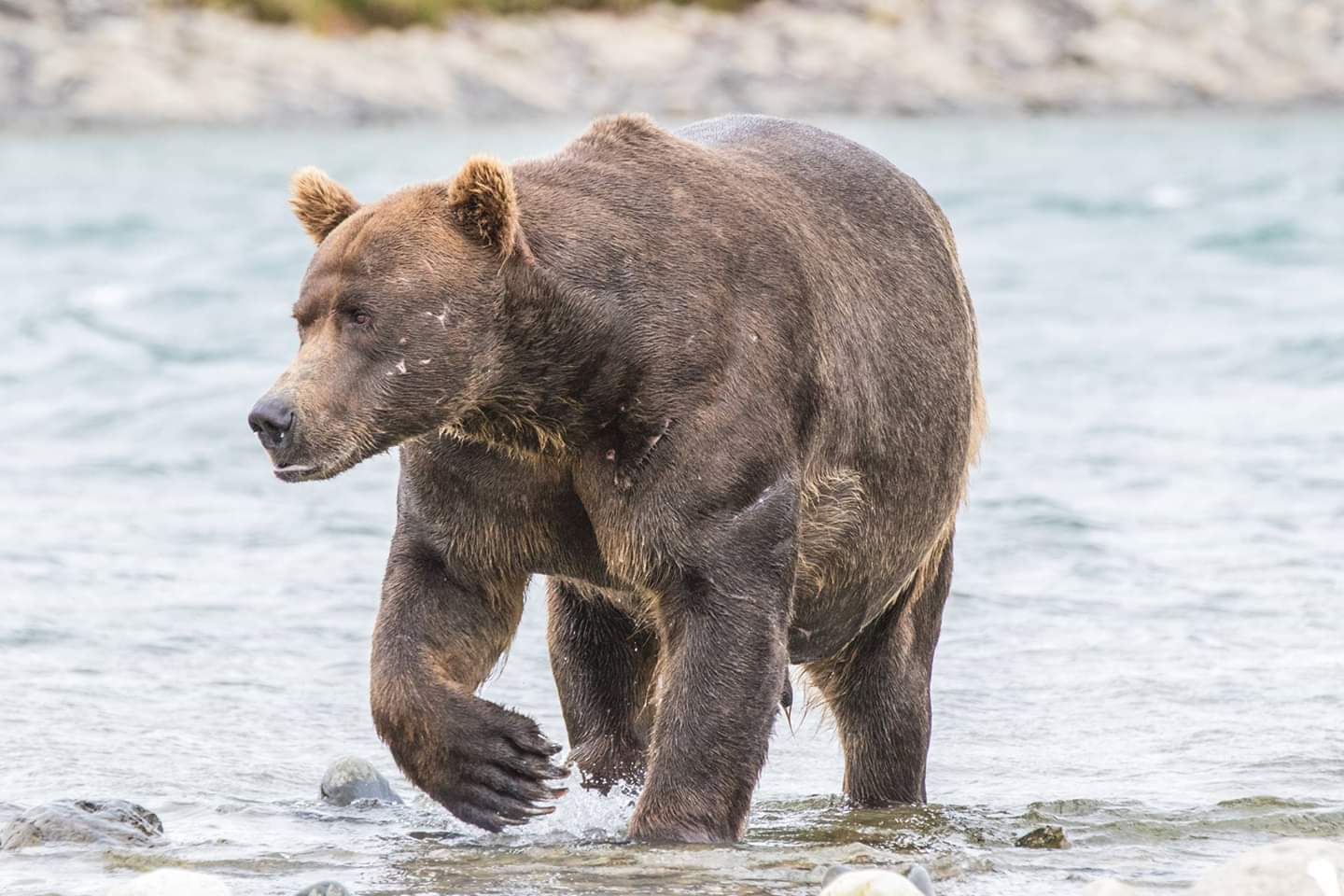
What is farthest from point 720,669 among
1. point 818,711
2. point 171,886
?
point 818,711

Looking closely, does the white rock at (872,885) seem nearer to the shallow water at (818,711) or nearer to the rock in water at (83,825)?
the shallow water at (818,711)

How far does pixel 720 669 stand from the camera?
5426 millimetres

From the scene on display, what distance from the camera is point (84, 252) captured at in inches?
1093

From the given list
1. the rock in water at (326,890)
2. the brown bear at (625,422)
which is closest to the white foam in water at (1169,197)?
the brown bear at (625,422)

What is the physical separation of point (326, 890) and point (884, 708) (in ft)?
7.11

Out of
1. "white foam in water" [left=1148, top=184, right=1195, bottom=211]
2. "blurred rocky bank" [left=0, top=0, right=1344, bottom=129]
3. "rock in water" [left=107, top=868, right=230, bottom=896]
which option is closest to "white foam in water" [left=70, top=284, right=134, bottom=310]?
"white foam in water" [left=1148, top=184, right=1195, bottom=211]

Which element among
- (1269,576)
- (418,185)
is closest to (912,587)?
(418,185)

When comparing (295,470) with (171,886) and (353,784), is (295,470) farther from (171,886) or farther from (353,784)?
(353,784)

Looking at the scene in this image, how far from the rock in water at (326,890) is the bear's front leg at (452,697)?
556 millimetres

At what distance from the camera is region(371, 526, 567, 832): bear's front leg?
560cm

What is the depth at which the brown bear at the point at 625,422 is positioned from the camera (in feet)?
17.1

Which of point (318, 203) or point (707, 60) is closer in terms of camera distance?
point (318, 203)

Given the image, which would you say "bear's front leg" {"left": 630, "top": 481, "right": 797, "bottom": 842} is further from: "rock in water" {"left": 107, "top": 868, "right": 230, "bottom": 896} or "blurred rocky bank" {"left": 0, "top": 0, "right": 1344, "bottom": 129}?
"blurred rocky bank" {"left": 0, "top": 0, "right": 1344, "bottom": 129}

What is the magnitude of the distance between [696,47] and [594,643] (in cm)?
6096
